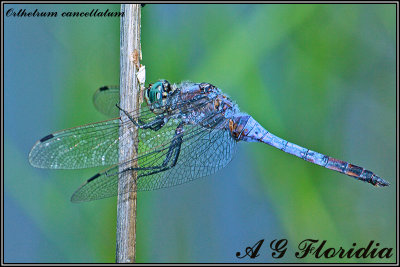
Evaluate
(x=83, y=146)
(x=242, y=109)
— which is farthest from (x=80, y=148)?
(x=242, y=109)

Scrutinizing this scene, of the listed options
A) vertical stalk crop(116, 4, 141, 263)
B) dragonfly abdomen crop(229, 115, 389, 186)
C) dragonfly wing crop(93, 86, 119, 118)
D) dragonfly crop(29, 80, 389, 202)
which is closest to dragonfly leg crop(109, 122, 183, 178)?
dragonfly crop(29, 80, 389, 202)

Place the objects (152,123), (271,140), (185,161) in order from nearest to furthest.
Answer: (152,123) < (185,161) < (271,140)

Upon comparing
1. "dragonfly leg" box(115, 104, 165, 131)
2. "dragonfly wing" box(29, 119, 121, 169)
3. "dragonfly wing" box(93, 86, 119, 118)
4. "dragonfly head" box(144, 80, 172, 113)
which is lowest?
"dragonfly wing" box(29, 119, 121, 169)

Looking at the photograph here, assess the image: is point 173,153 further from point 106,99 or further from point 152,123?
point 106,99

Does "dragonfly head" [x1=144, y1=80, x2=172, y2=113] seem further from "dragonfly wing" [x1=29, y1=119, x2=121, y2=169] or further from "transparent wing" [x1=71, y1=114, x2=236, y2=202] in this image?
"dragonfly wing" [x1=29, y1=119, x2=121, y2=169]

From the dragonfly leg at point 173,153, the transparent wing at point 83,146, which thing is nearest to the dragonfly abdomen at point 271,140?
the dragonfly leg at point 173,153

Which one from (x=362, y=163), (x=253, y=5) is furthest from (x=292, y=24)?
(x=362, y=163)
